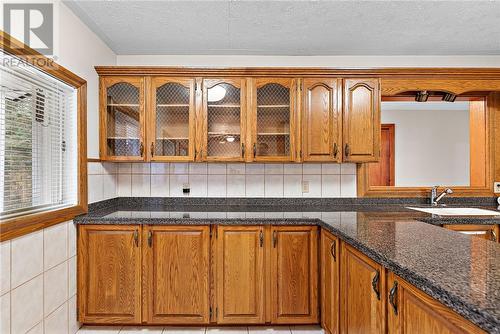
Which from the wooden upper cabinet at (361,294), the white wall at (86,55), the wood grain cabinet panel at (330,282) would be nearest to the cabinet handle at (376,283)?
the wooden upper cabinet at (361,294)

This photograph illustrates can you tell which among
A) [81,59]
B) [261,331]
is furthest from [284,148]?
[81,59]

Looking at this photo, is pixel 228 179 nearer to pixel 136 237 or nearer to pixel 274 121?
pixel 274 121

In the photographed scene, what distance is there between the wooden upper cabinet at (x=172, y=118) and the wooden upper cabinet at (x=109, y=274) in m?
0.70

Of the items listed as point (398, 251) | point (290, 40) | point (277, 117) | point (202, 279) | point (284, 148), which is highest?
point (290, 40)

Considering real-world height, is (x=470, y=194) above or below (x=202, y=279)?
above

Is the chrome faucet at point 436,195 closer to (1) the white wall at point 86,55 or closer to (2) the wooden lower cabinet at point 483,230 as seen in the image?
(2) the wooden lower cabinet at point 483,230

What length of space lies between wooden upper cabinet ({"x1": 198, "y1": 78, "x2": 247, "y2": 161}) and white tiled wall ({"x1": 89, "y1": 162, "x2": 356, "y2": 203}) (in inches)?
13.2

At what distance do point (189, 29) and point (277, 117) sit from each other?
0.99 m

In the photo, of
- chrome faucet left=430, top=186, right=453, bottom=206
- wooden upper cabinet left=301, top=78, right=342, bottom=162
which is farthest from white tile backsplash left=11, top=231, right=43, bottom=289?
chrome faucet left=430, top=186, right=453, bottom=206

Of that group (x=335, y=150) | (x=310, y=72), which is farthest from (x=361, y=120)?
(x=310, y=72)

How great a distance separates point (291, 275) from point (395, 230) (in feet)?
2.81

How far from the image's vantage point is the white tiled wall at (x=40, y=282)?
1.55 meters

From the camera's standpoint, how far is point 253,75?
255 centimetres

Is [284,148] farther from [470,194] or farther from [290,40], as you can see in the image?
[470,194]
